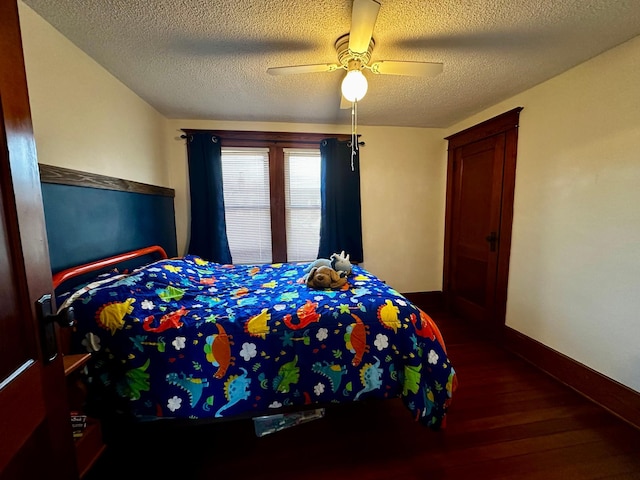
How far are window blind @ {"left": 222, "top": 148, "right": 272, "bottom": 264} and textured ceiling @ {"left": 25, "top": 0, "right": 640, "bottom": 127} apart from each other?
2.29 ft

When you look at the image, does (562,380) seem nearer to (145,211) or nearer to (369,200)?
(369,200)

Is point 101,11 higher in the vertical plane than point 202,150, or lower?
higher

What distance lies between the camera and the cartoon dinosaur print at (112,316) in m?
1.30

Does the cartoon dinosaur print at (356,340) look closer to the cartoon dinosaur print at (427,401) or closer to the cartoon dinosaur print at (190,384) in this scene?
the cartoon dinosaur print at (427,401)

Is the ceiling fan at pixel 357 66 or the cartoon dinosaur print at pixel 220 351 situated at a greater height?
the ceiling fan at pixel 357 66

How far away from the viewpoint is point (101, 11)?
1365 millimetres

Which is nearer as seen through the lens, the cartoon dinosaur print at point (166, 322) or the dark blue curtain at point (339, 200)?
the cartoon dinosaur print at point (166, 322)

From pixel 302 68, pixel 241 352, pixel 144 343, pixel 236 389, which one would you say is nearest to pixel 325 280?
pixel 241 352

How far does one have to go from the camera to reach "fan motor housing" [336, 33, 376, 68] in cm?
155

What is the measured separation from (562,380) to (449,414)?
3.51 feet

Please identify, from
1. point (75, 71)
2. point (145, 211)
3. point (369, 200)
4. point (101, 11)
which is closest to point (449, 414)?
point (369, 200)

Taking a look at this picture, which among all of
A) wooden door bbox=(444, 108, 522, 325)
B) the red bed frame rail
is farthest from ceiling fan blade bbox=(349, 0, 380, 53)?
the red bed frame rail

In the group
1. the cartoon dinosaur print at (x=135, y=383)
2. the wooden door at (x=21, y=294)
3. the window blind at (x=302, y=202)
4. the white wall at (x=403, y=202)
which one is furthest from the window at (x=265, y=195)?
the wooden door at (x=21, y=294)

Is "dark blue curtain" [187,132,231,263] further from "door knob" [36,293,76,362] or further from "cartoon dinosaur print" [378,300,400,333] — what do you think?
"door knob" [36,293,76,362]
